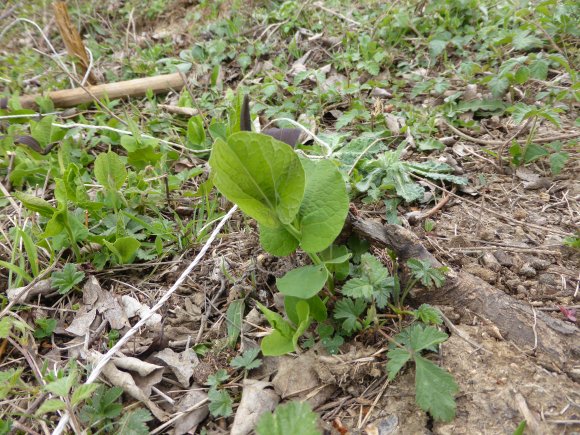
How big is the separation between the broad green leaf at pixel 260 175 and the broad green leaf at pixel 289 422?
52 cm

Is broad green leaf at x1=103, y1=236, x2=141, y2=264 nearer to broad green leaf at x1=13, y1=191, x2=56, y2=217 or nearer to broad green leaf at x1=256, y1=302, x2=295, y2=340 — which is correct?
broad green leaf at x1=13, y1=191, x2=56, y2=217

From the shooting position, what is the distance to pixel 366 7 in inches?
147

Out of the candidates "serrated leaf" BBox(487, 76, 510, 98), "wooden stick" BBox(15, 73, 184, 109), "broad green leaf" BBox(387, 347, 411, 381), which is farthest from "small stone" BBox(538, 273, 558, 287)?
"wooden stick" BBox(15, 73, 184, 109)

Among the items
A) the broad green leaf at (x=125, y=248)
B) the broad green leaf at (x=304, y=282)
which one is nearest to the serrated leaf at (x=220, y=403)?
the broad green leaf at (x=304, y=282)

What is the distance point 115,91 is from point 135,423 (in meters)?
2.71

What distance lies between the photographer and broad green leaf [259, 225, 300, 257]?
1.41 m

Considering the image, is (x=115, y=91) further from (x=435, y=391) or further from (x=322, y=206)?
(x=435, y=391)

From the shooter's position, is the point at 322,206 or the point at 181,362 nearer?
the point at 322,206

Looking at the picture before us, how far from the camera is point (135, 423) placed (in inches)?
51.4

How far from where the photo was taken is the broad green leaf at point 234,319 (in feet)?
5.03

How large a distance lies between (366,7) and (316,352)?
3.28 meters

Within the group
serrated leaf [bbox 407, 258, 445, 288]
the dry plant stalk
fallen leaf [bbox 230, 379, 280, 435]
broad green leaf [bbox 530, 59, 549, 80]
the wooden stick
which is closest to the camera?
fallen leaf [bbox 230, 379, 280, 435]

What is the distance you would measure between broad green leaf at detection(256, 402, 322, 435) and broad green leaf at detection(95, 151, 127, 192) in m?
1.38

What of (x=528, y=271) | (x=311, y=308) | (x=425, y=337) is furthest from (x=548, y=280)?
(x=311, y=308)
